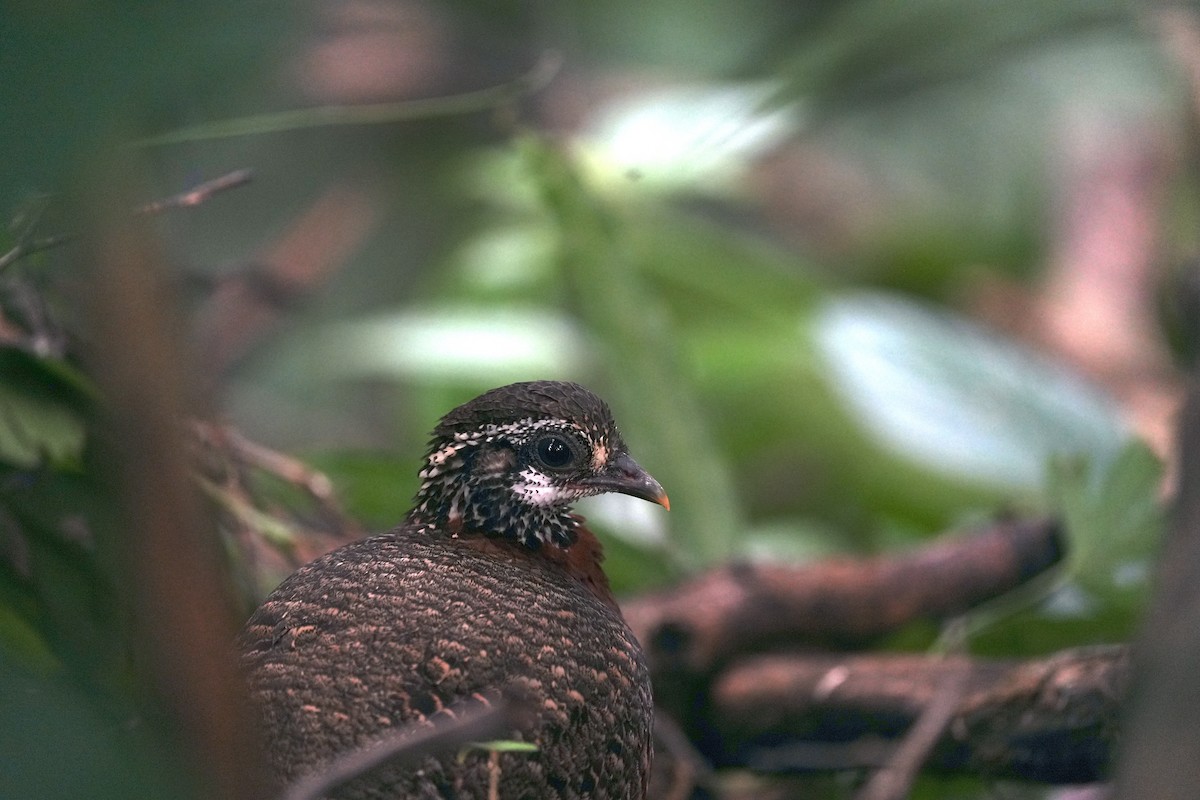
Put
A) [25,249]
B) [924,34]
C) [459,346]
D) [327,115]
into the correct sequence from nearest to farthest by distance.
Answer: [25,249]
[327,115]
[924,34]
[459,346]

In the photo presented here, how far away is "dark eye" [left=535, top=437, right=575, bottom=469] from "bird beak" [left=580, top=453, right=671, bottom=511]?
5 centimetres

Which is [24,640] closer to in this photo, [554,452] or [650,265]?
[554,452]

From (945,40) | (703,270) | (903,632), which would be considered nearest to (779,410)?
(703,270)

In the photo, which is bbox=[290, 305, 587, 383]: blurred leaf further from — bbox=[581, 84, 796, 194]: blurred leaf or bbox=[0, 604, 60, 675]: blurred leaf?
bbox=[0, 604, 60, 675]: blurred leaf

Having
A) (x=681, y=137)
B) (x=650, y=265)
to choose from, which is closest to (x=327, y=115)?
(x=681, y=137)

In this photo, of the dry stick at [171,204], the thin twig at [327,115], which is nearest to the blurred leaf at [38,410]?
the dry stick at [171,204]

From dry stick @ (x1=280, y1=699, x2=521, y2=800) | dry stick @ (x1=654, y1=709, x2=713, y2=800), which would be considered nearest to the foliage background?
dry stick @ (x1=280, y1=699, x2=521, y2=800)

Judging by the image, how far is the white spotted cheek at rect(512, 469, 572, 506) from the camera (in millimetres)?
1808

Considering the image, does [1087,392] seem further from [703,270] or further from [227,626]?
[227,626]

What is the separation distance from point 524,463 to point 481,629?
0.99 feet

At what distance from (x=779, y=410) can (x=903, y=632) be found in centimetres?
187

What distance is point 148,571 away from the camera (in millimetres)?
870

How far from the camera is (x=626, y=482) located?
6.02 ft

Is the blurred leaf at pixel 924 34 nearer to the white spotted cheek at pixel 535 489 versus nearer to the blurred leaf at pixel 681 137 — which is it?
the blurred leaf at pixel 681 137
